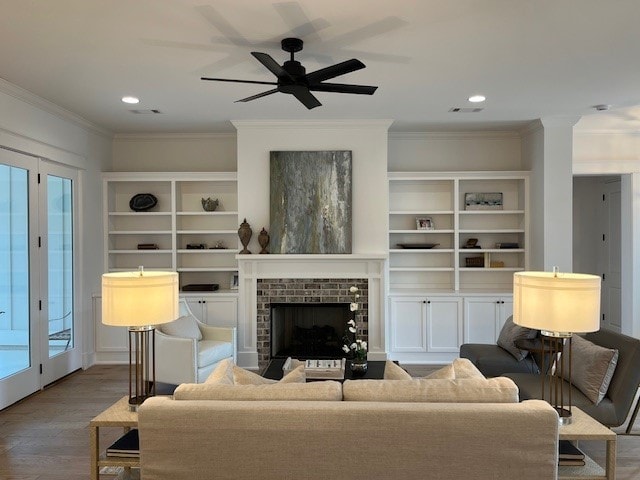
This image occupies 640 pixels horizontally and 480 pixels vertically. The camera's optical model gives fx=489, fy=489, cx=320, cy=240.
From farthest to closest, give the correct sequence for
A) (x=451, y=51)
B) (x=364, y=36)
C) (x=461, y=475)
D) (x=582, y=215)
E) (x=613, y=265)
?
(x=582, y=215)
(x=613, y=265)
(x=451, y=51)
(x=364, y=36)
(x=461, y=475)

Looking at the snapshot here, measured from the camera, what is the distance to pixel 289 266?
18.3 ft

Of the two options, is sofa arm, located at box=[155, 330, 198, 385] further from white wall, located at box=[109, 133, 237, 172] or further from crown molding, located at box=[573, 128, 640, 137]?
crown molding, located at box=[573, 128, 640, 137]

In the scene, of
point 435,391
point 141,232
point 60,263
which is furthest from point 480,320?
point 60,263

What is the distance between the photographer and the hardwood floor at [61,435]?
3.18 metres

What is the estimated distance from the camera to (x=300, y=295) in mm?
5582

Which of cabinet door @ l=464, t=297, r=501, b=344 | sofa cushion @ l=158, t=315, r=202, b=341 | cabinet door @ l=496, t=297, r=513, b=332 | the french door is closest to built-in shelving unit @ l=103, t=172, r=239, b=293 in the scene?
the french door

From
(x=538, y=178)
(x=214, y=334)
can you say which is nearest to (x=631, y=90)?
(x=538, y=178)

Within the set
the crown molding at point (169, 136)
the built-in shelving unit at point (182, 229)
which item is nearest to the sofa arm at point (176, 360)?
the built-in shelving unit at point (182, 229)

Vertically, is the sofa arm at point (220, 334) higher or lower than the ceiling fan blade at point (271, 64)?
lower

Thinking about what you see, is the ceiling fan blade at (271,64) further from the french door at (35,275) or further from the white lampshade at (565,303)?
the french door at (35,275)

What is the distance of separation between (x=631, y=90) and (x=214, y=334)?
4620mm

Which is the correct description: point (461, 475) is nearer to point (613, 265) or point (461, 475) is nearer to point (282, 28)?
point (282, 28)

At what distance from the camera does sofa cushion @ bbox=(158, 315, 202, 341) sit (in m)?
4.65

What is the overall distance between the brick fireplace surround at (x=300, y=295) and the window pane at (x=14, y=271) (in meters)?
2.30
